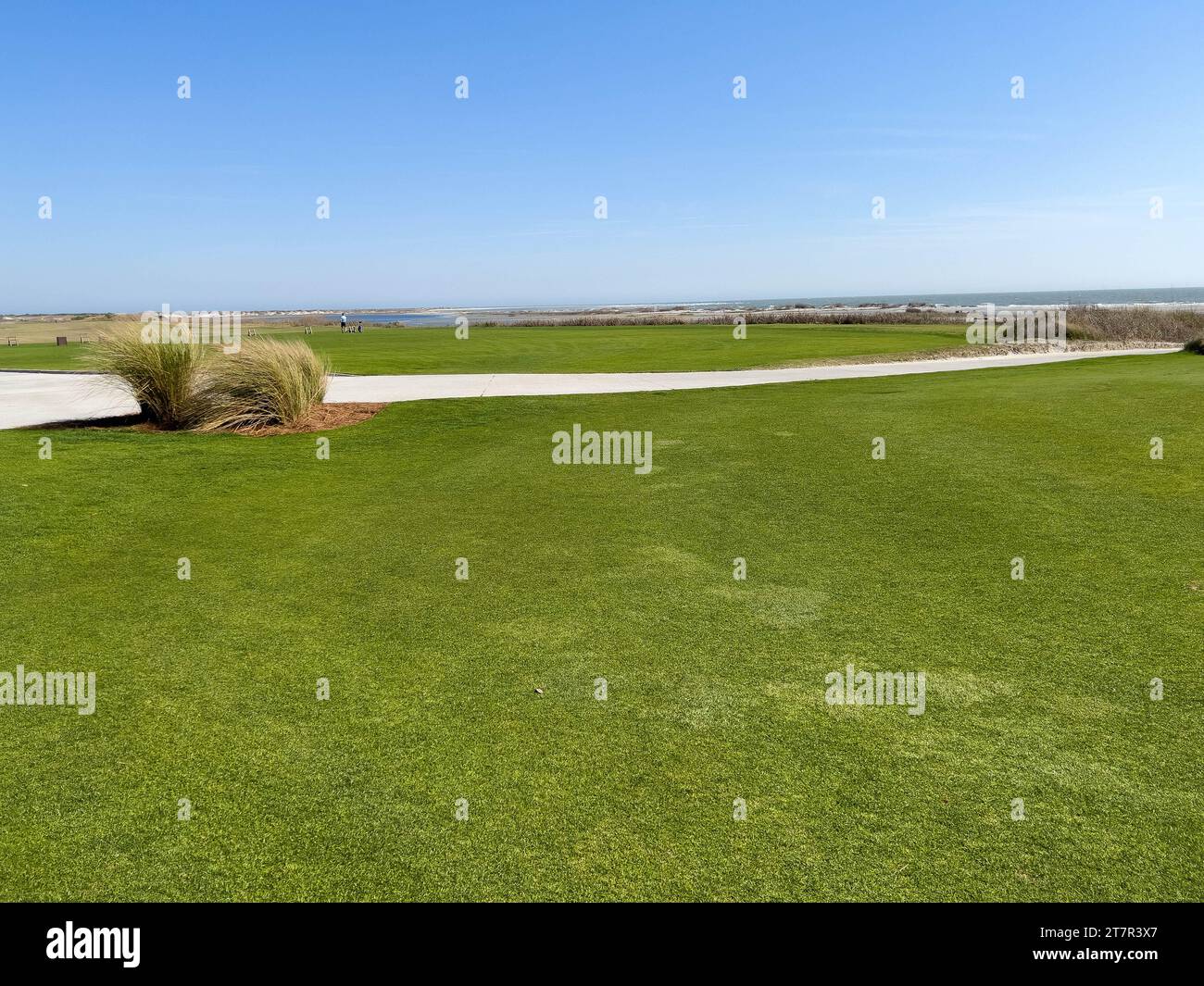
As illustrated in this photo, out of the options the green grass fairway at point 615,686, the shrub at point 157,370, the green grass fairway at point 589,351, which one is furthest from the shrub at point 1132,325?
the shrub at point 157,370

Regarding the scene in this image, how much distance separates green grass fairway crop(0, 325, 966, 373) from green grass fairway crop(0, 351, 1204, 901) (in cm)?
1771

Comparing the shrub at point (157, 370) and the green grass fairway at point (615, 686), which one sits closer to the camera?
the green grass fairway at point (615, 686)

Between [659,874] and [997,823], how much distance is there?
140cm

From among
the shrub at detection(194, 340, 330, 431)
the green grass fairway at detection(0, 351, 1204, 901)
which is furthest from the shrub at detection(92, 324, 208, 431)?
the green grass fairway at detection(0, 351, 1204, 901)

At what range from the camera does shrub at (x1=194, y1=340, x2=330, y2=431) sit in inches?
551

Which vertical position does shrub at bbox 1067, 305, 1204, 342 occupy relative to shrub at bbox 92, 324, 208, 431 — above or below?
above

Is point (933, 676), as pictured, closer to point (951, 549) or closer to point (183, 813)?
point (951, 549)

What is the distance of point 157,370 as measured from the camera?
45.6 feet

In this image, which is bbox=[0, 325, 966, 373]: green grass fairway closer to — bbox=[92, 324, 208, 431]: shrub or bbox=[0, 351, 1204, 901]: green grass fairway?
bbox=[92, 324, 208, 431]: shrub

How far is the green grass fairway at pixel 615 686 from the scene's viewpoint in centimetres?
316

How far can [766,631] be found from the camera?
535cm

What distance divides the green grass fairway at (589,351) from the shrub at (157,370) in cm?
1167

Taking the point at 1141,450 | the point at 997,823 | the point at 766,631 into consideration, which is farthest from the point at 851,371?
the point at 997,823

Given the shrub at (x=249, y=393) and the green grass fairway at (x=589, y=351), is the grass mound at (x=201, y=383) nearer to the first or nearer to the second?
the shrub at (x=249, y=393)
